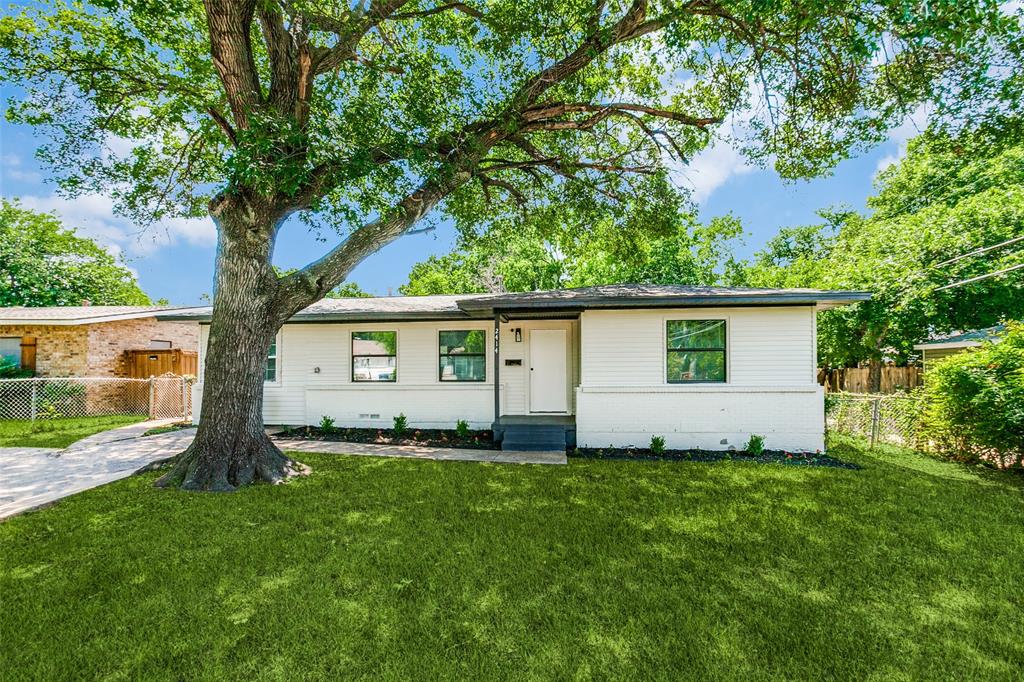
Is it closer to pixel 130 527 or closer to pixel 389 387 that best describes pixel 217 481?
pixel 130 527

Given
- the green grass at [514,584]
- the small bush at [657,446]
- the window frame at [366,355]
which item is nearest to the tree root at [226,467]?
the green grass at [514,584]

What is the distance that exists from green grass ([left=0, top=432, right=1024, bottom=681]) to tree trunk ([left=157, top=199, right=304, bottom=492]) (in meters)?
0.62

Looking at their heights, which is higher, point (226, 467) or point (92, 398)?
point (92, 398)

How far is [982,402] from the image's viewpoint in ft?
21.5

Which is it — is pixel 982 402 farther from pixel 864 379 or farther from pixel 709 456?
pixel 864 379

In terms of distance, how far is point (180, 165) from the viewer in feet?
24.6

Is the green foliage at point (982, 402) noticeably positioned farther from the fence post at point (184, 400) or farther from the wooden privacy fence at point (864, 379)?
the fence post at point (184, 400)

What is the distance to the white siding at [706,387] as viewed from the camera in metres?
8.07

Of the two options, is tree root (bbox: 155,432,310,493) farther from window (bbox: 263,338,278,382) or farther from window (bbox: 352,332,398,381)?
window (bbox: 263,338,278,382)

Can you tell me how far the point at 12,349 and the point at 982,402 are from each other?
2328 cm

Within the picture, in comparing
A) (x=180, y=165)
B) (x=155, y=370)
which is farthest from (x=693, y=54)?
(x=155, y=370)

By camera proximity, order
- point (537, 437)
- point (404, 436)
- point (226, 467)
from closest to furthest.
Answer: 1. point (226, 467)
2. point (537, 437)
3. point (404, 436)

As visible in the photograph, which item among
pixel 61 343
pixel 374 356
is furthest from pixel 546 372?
pixel 61 343

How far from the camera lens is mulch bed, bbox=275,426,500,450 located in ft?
28.6
